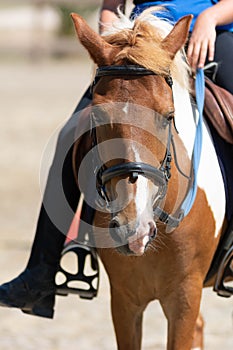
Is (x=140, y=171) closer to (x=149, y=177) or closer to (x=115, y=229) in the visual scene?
(x=149, y=177)

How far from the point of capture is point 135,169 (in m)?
3.06

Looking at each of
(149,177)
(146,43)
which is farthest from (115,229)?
(146,43)

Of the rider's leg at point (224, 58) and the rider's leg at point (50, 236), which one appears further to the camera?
the rider's leg at point (50, 236)

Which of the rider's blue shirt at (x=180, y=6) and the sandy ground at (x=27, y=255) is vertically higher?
the rider's blue shirt at (x=180, y=6)

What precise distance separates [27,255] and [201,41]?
163 inches

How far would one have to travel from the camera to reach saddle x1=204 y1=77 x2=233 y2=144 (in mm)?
3877

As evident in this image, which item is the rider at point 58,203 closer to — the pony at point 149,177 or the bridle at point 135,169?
the pony at point 149,177

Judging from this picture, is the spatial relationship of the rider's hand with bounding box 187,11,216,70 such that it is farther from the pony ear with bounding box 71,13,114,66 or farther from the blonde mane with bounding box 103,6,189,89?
the pony ear with bounding box 71,13,114,66

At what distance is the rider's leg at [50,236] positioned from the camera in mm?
4188

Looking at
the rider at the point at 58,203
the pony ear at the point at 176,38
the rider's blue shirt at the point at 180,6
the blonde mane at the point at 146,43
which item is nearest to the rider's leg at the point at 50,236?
the rider at the point at 58,203

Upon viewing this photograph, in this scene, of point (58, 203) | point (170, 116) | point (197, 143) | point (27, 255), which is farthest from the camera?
point (27, 255)

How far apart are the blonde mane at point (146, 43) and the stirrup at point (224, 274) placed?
2.76ft

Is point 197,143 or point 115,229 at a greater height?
point 197,143

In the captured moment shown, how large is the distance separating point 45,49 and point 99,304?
21.8m
